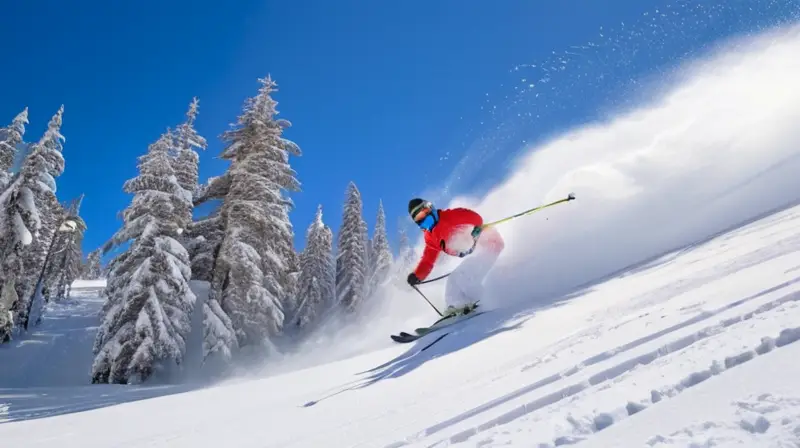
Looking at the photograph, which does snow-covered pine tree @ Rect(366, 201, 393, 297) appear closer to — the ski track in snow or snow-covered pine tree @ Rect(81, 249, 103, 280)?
the ski track in snow

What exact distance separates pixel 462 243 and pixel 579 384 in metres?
6.18

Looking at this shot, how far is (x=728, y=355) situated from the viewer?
2033mm

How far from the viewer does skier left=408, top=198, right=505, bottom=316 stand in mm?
8508

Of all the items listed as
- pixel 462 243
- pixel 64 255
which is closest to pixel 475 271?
pixel 462 243

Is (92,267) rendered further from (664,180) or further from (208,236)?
(664,180)

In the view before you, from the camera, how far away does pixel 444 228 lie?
857cm

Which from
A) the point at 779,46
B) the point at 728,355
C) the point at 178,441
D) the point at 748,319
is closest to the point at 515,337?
the point at 748,319

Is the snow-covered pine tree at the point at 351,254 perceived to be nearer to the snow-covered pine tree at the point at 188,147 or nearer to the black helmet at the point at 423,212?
the snow-covered pine tree at the point at 188,147

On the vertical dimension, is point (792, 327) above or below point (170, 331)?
below

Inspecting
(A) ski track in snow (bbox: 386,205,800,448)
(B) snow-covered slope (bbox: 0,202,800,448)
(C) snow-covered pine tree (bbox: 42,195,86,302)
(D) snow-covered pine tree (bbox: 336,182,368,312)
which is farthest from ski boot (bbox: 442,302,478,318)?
(C) snow-covered pine tree (bbox: 42,195,86,302)

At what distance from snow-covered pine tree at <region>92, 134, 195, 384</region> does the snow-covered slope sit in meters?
12.4

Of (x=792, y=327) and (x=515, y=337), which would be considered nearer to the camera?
(x=792, y=327)

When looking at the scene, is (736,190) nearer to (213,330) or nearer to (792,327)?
(792,327)

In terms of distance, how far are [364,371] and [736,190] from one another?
7.96 meters
